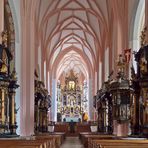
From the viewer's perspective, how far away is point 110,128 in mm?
29391

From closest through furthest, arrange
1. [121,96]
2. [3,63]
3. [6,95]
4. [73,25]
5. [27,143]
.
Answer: [27,143] → [3,63] → [6,95] → [121,96] → [73,25]

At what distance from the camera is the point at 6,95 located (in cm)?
1864

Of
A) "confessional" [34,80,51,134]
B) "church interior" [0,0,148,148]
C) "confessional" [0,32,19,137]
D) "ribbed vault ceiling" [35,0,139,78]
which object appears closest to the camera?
"church interior" [0,0,148,148]

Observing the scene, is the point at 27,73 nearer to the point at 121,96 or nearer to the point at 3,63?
the point at 121,96

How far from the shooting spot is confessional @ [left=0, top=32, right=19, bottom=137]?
57.9 feet

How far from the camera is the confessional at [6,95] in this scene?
17.6m

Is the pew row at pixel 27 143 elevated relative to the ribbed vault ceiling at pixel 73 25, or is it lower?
lower

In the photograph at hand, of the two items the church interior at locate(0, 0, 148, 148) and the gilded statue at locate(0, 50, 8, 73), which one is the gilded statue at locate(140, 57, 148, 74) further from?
the gilded statue at locate(0, 50, 8, 73)

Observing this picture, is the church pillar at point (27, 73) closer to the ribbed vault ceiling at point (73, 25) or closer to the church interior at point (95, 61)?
the church interior at point (95, 61)

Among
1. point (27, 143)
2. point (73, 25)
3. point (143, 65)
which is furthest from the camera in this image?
point (73, 25)

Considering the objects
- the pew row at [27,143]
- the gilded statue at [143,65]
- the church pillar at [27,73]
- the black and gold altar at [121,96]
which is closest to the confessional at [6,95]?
the pew row at [27,143]

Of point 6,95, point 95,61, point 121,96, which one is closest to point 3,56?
point 6,95

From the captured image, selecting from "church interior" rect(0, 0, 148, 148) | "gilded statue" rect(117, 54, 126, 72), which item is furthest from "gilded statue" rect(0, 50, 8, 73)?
"gilded statue" rect(117, 54, 126, 72)

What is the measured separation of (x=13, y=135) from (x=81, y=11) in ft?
69.0
